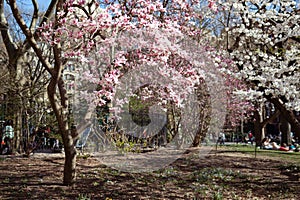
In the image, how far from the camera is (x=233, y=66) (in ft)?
30.5

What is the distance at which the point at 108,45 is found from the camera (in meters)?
6.35

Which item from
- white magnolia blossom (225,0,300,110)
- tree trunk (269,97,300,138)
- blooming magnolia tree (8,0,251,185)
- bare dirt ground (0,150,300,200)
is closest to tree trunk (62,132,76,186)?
blooming magnolia tree (8,0,251,185)

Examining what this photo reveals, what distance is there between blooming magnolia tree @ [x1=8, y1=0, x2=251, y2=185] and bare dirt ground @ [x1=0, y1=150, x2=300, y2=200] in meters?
0.58

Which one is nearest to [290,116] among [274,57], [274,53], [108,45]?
[274,57]

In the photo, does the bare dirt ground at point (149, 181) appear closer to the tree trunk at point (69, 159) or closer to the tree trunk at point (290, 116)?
the tree trunk at point (69, 159)

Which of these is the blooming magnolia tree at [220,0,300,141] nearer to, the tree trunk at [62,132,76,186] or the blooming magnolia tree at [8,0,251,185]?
the blooming magnolia tree at [8,0,251,185]

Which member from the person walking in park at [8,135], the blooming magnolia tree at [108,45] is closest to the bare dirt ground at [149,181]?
the blooming magnolia tree at [108,45]

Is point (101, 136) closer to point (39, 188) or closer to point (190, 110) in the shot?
point (190, 110)

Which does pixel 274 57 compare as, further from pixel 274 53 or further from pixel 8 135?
pixel 8 135

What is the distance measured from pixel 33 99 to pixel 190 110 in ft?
16.6

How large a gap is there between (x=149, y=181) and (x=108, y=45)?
2.61 meters

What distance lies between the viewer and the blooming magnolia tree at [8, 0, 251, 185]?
5.09m

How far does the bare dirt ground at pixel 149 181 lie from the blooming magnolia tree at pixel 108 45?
581mm

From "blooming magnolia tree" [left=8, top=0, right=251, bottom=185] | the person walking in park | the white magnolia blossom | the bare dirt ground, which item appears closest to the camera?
"blooming magnolia tree" [left=8, top=0, right=251, bottom=185]
